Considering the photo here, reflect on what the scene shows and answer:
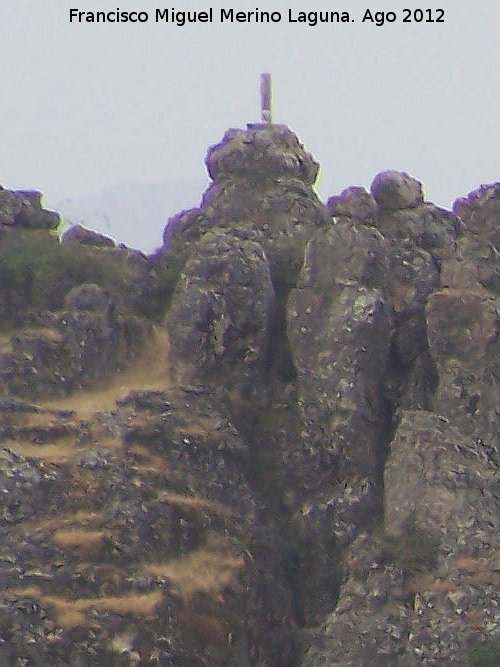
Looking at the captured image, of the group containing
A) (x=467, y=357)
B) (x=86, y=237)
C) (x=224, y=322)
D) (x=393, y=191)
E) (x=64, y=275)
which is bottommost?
(x=467, y=357)

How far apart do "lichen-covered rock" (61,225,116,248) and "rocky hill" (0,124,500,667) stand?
7.88 ft

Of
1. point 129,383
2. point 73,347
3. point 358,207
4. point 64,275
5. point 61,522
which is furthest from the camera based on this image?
point 358,207

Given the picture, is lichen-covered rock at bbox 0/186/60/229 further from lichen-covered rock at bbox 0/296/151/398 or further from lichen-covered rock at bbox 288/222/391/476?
lichen-covered rock at bbox 288/222/391/476

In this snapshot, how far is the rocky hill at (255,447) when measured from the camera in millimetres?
23594

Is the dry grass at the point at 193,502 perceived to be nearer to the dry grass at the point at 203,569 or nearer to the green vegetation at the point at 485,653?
the dry grass at the point at 203,569

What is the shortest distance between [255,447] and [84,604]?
26.3 ft

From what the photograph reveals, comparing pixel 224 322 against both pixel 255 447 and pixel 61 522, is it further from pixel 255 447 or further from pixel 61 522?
pixel 61 522

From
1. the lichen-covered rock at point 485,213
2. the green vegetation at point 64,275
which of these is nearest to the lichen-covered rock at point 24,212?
the green vegetation at point 64,275

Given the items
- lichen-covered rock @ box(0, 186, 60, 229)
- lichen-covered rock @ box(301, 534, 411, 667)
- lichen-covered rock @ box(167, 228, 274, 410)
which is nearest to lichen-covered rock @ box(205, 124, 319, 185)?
lichen-covered rock @ box(167, 228, 274, 410)

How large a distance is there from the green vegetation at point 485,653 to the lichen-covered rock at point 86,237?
21804 mm

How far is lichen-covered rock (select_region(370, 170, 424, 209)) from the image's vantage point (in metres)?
33.2

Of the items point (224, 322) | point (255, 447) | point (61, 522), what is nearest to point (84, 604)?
point (61, 522)

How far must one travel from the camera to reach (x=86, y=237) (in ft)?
116

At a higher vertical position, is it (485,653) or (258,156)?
(258,156)
